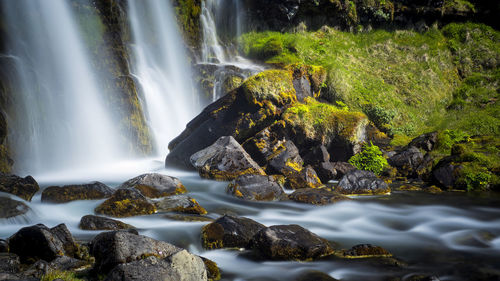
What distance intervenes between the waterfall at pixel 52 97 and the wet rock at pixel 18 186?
4.74 meters

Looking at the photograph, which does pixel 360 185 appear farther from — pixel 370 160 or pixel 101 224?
pixel 101 224

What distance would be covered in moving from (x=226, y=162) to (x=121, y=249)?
750 centimetres

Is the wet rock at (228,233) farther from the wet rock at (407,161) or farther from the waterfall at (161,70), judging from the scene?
the waterfall at (161,70)

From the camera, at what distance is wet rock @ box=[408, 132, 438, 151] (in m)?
15.9

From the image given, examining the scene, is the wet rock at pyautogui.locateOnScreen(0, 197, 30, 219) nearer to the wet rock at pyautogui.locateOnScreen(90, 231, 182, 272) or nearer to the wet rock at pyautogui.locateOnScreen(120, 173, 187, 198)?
the wet rock at pyautogui.locateOnScreen(120, 173, 187, 198)

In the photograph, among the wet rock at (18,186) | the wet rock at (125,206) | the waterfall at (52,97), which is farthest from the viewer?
the waterfall at (52,97)

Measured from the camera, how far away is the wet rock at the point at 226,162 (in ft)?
39.2

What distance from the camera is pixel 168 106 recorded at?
1933 centimetres

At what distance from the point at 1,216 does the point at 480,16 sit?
3598cm

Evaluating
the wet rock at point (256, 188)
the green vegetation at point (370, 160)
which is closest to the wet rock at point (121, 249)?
the wet rock at point (256, 188)

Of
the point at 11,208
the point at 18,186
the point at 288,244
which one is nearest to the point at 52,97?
the point at 18,186

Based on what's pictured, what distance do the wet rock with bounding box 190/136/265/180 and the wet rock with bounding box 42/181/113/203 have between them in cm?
368

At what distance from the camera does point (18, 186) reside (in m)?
8.94

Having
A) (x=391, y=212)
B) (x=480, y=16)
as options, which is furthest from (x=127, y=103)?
(x=480, y=16)
